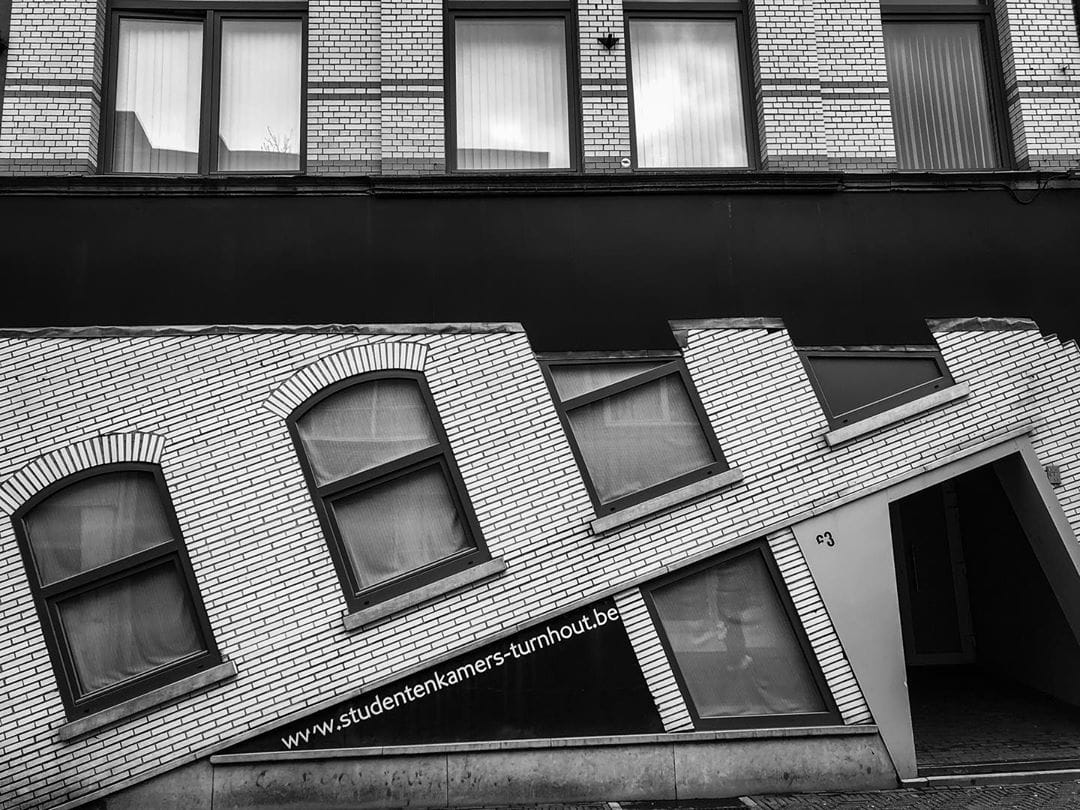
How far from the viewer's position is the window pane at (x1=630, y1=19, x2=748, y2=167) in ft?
29.0

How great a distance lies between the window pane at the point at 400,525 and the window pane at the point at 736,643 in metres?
2.08

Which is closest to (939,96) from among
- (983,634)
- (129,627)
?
(983,634)

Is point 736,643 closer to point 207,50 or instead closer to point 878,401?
point 878,401

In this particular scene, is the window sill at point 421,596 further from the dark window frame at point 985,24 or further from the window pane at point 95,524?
the dark window frame at point 985,24

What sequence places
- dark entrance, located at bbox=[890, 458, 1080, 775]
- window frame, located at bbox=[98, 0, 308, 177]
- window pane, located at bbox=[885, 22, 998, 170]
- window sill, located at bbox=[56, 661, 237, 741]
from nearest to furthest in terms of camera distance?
window sill, located at bbox=[56, 661, 237, 741]
dark entrance, located at bbox=[890, 458, 1080, 775]
window frame, located at bbox=[98, 0, 308, 177]
window pane, located at bbox=[885, 22, 998, 170]

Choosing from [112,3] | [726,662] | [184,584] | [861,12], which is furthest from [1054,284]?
[112,3]

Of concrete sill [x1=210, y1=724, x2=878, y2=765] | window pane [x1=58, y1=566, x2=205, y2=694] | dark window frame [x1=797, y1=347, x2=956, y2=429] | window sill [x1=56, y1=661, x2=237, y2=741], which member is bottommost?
concrete sill [x1=210, y1=724, x2=878, y2=765]

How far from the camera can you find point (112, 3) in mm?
8773

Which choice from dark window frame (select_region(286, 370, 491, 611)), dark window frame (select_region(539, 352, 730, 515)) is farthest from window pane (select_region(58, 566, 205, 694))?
dark window frame (select_region(539, 352, 730, 515))

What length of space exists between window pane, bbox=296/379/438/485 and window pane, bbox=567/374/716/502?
4.95 ft

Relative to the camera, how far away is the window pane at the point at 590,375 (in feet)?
26.4

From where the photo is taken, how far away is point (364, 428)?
7.89 m

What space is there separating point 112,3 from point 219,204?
2731 mm

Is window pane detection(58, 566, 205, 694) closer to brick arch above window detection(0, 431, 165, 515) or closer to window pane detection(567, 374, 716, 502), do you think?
brick arch above window detection(0, 431, 165, 515)
